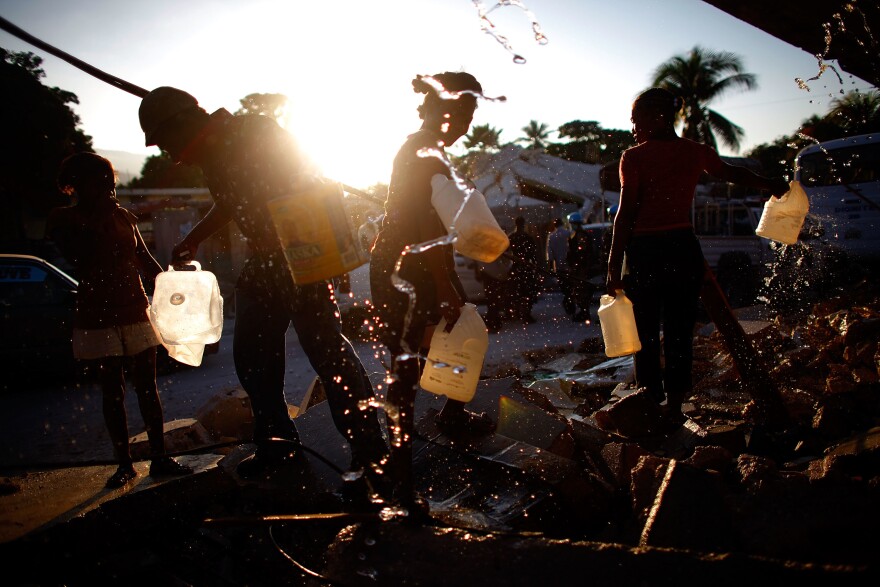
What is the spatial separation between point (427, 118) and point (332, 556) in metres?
1.78

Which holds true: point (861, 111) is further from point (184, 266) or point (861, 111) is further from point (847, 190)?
point (184, 266)

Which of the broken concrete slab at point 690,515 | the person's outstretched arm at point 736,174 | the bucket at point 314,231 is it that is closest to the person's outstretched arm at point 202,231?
the bucket at point 314,231

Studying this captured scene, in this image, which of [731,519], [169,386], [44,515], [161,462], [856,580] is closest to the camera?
[856,580]

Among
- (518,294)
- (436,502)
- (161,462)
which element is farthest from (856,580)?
(518,294)

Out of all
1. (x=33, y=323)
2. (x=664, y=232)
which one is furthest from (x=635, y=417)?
(x=33, y=323)

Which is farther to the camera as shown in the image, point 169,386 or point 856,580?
point 169,386

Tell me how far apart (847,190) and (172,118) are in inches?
405

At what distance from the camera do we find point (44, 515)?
7.63 feet

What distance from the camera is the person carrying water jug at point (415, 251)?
7.23 ft

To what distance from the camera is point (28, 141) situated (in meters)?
20.4

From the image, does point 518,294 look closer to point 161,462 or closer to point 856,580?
point 161,462

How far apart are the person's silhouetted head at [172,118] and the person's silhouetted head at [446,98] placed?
39.6 inches

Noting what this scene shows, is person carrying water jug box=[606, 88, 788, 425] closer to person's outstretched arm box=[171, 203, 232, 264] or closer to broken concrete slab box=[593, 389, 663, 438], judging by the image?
broken concrete slab box=[593, 389, 663, 438]

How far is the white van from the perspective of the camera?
836 centimetres
